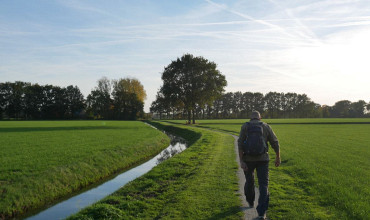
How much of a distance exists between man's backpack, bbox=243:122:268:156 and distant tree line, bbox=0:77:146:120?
11171 cm

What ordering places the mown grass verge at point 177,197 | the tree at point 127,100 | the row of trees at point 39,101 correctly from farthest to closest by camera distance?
1. the tree at point 127,100
2. the row of trees at point 39,101
3. the mown grass verge at point 177,197

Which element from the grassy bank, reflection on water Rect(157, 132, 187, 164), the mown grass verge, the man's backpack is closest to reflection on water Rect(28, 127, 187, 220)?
the mown grass verge

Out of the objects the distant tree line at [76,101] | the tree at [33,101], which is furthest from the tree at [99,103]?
the tree at [33,101]

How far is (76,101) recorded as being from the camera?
120 m

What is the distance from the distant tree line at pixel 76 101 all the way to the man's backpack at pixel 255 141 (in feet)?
366

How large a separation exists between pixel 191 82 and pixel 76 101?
76848 mm

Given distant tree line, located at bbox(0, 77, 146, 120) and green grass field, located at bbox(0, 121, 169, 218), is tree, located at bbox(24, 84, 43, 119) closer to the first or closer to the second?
distant tree line, located at bbox(0, 77, 146, 120)

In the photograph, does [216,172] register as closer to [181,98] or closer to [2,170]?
[2,170]

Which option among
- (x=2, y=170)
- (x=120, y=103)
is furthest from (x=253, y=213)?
(x=120, y=103)

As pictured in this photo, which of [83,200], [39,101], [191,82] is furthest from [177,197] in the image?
[39,101]

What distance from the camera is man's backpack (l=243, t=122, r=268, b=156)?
255 inches

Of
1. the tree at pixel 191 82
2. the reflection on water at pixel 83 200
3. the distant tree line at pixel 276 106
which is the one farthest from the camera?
the distant tree line at pixel 276 106

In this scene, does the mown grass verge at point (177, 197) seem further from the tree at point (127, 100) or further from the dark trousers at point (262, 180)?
the tree at point (127, 100)

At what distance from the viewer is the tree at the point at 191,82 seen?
6222 cm
